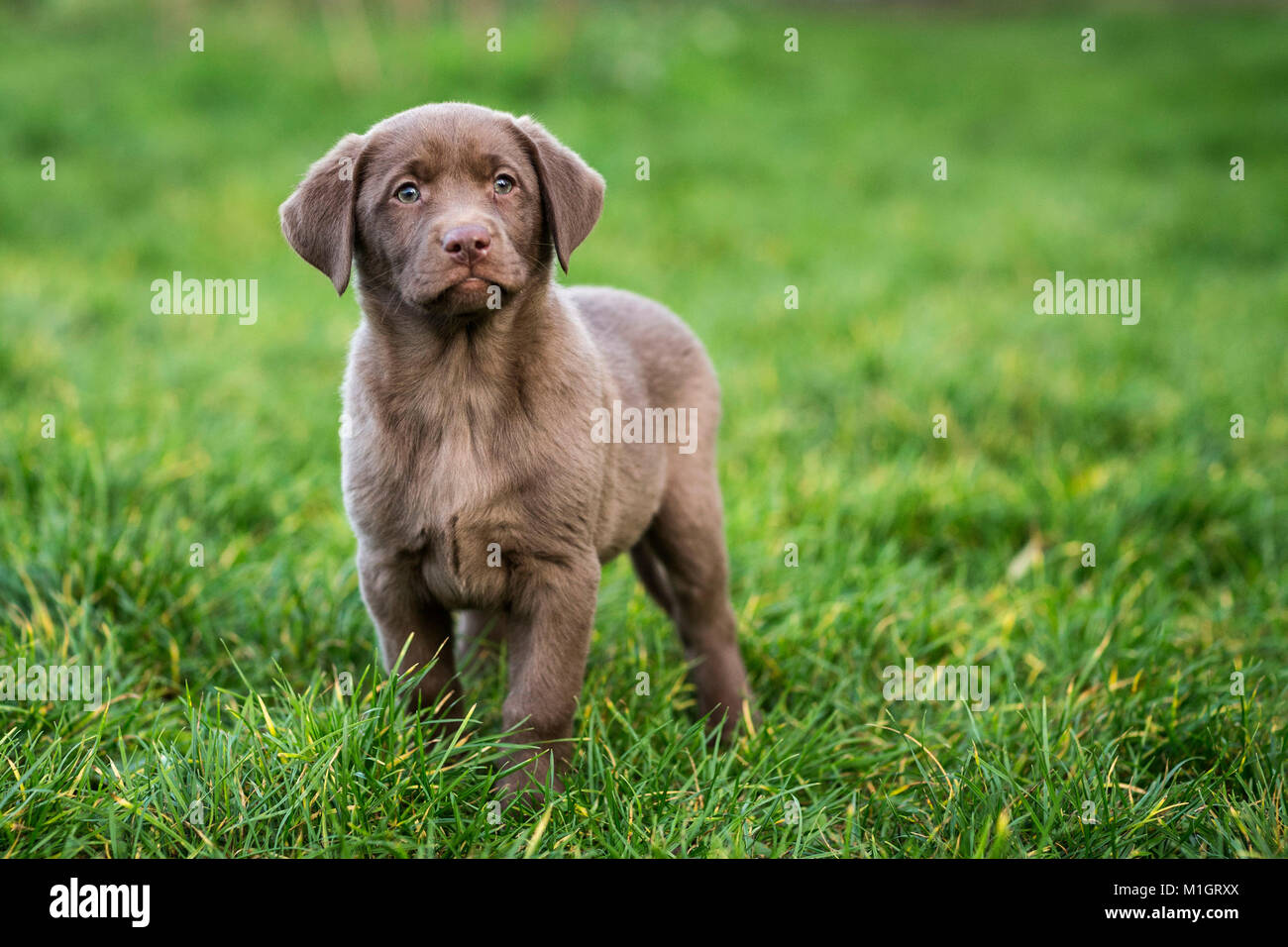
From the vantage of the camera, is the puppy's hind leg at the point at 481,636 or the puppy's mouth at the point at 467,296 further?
the puppy's hind leg at the point at 481,636

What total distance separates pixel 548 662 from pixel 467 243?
1.02 metres

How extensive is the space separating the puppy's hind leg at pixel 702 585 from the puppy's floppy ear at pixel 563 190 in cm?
84

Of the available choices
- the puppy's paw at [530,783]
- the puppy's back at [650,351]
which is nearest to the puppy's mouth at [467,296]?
the puppy's back at [650,351]

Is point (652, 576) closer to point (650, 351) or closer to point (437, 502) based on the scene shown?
point (650, 351)

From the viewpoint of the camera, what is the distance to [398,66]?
1111 centimetres

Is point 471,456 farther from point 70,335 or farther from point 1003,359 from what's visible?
point 70,335

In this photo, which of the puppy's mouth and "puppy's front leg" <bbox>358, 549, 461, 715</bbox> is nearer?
the puppy's mouth

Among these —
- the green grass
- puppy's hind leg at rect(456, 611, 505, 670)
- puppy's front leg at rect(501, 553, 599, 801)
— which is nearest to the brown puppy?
puppy's front leg at rect(501, 553, 599, 801)

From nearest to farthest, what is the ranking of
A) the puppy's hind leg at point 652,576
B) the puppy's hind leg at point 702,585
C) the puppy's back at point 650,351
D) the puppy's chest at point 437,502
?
the puppy's chest at point 437,502
the puppy's back at point 650,351
the puppy's hind leg at point 702,585
the puppy's hind leg at point 652,576

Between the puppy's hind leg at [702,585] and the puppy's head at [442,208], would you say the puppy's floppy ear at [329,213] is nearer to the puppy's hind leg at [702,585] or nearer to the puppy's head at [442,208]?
the puppy's head at [442,208]

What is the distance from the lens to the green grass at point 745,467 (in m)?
2.70

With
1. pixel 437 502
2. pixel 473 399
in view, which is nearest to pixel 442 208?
pixel 473 399

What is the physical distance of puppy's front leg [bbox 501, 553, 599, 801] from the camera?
2.83 m

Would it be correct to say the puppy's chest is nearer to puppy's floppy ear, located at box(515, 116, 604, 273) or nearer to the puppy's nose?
the puppy's nose
